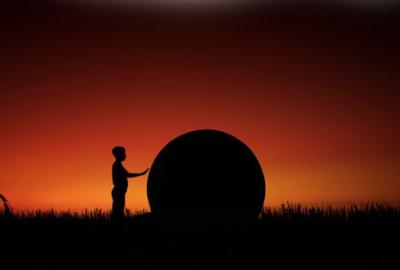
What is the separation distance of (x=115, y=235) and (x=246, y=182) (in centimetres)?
341

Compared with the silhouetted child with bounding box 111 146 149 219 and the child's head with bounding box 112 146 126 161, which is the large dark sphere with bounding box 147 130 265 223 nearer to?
the silhouetted child with bounding box 111 146 149 219

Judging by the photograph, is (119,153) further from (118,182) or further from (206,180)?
(206,180)

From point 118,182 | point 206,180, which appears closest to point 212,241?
point 206,180

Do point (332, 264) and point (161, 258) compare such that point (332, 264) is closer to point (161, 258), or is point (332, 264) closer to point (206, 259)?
point (206, 259)

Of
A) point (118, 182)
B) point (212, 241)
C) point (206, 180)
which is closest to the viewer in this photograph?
point (212, 241)

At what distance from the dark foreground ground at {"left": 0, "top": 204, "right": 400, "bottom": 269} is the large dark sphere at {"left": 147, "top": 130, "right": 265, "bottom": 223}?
1.28 feet

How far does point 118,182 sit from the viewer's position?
13.8 metres

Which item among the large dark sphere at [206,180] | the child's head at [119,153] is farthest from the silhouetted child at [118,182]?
the large dark sphere at [206,180]

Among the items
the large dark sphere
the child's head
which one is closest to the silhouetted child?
the child's head

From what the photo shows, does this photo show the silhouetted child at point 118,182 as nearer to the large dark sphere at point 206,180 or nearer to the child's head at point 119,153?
the child's head at point 119,153

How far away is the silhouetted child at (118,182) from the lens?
13789 mm

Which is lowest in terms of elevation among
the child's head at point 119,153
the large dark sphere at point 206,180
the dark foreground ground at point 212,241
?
the dark foreground ground at point 212,241

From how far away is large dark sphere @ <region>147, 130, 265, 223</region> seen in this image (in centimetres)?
1326

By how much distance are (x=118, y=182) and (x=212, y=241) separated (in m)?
2.77
